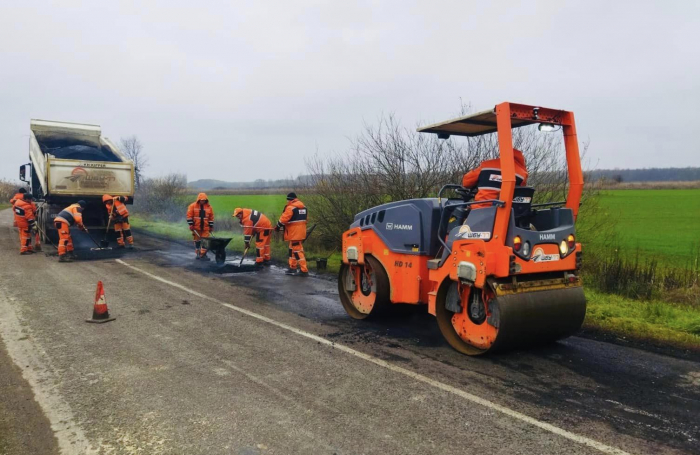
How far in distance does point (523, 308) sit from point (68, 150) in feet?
48.4

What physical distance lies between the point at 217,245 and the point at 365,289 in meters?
5.44

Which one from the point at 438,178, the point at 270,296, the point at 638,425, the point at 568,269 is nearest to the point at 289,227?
the point at 270,296

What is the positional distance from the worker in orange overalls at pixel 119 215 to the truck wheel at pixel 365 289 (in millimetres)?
8837

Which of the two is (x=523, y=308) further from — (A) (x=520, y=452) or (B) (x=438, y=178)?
(B) (x=438, y=178)

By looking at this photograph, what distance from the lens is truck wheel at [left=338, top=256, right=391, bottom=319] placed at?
6.38 meters

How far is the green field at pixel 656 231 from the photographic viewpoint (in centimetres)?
1114

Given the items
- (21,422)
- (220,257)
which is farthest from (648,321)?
(220,257)

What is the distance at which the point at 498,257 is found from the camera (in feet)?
15.5

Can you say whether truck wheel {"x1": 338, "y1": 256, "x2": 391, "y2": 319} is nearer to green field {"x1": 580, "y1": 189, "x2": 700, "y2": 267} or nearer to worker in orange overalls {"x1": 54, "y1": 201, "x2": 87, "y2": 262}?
green field {"x1": 580, "y1": 189, "x2": 700, "y2": 267}

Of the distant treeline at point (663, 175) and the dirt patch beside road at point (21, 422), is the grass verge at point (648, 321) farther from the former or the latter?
the distant treeline at point (663, 175)

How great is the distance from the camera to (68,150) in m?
15.0

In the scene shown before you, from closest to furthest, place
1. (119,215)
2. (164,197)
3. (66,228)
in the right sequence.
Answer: (66,228) → (119,215) → (164,197)

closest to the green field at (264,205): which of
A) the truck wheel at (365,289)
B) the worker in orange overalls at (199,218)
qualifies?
the worker in orange overalls at (199,218)

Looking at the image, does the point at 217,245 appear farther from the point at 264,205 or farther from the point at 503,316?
the point at 264,205
